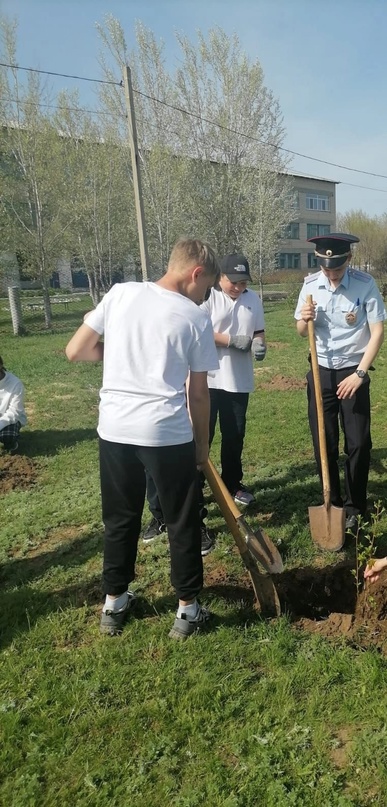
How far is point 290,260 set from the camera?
59000 mm

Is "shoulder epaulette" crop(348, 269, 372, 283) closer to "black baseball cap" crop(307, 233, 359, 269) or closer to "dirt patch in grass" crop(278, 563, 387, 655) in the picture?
"black baseball cap" crop(307, 233, 359, 269)

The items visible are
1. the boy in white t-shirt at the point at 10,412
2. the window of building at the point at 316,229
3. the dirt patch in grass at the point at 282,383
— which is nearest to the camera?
the boy in white t-shirt at the point at 10,412

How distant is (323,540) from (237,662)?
1230mm

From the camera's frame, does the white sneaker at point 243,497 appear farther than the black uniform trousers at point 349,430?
Yes

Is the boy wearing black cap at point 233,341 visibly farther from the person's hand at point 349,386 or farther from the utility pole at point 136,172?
the utility pole at point 136,172

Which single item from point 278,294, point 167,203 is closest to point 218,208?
point 167,203

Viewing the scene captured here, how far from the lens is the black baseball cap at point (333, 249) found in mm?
3504

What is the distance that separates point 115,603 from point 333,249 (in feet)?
8.23

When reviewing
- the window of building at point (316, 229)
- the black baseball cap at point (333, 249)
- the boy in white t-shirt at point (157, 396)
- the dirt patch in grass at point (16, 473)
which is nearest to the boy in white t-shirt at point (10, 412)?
the dirt patch in grass at point (16, 473)

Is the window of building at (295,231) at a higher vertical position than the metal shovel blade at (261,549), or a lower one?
higher

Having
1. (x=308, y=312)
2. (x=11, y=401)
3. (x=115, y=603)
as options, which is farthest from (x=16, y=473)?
(x=308, y=312)

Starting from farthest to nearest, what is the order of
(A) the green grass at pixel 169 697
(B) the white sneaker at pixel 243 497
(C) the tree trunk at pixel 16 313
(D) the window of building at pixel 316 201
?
(D) the window of building at pixel 316 201 → (C) the tree trunk at pixel 16 313 → (B) the white sneaker at pixel 243 497 → (A) the green grass at pixel 169 697

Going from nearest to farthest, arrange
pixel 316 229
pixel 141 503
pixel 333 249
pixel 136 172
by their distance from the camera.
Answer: pixel 141 503 → pixel 333 249 → pixel 136 172 → pixel 316 229

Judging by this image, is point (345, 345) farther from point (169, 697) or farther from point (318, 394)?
point (169, 697)
